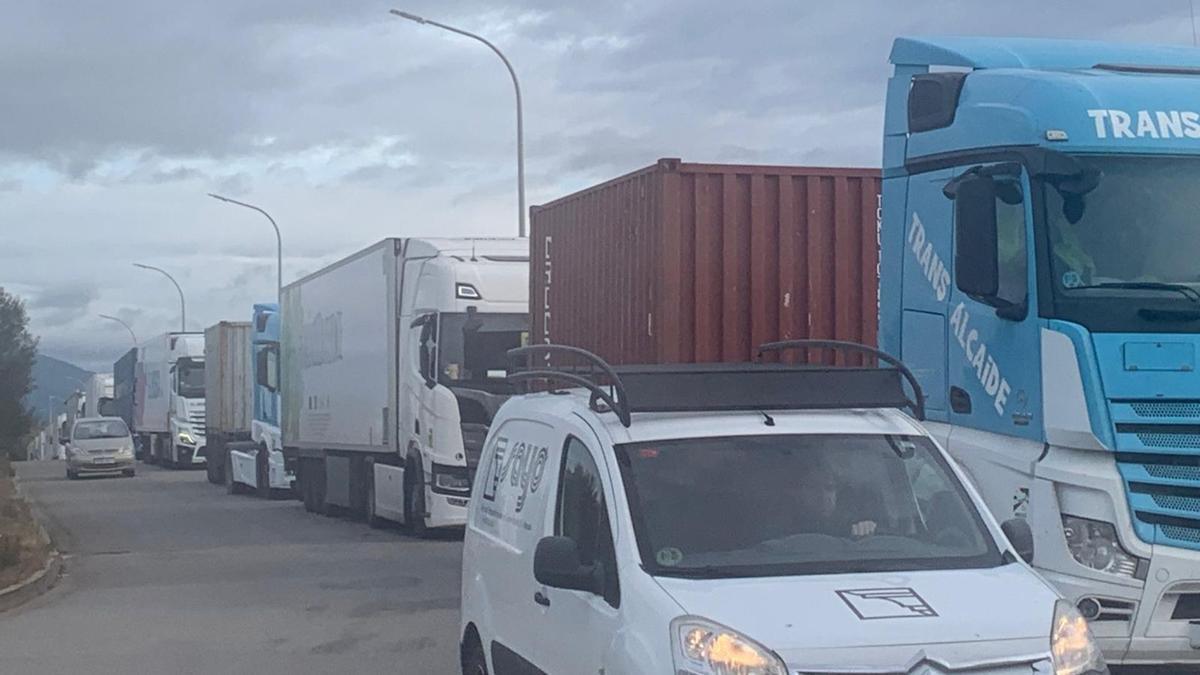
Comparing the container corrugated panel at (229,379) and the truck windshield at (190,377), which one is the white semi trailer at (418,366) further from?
the truck windshield at (190,377)

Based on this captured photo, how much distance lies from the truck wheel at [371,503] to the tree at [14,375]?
31.2m

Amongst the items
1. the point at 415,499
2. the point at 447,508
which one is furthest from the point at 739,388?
the point at 415,499

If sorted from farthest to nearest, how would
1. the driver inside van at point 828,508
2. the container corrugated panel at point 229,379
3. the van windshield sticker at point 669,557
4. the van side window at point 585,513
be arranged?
the container corrugated panel at point 229,379
the driver inside van at point 828,508
the van side window at point 585,513
the van windshield sticker at point 669,557

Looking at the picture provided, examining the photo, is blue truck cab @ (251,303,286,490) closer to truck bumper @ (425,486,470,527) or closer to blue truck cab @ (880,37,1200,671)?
truck bumper @ (425,486,470,527)

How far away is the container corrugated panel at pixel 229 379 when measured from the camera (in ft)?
125

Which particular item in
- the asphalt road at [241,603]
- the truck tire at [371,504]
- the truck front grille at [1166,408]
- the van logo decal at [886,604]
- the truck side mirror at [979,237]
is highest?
the truck side mirror at [979,237]

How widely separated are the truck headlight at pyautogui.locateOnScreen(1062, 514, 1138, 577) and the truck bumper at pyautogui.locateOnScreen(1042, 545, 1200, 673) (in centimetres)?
8

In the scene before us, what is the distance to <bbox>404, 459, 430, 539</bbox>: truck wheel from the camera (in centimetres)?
2011

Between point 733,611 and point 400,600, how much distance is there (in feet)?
31.0

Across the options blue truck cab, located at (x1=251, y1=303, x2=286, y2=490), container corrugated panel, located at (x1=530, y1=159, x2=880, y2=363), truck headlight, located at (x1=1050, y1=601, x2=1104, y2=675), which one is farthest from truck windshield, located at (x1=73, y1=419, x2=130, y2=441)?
truck headlight, located at (x1=1050, y1=601, x2=1104, y2=675)

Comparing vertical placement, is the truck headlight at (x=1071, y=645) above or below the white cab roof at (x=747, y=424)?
below

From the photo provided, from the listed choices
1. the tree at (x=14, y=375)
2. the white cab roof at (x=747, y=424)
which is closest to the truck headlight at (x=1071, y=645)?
the white cab roof at (x=747, y=424)

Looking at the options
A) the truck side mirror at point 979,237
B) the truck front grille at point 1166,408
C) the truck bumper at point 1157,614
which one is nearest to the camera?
the truck bumper at point 1157,614

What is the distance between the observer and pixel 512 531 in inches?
295
